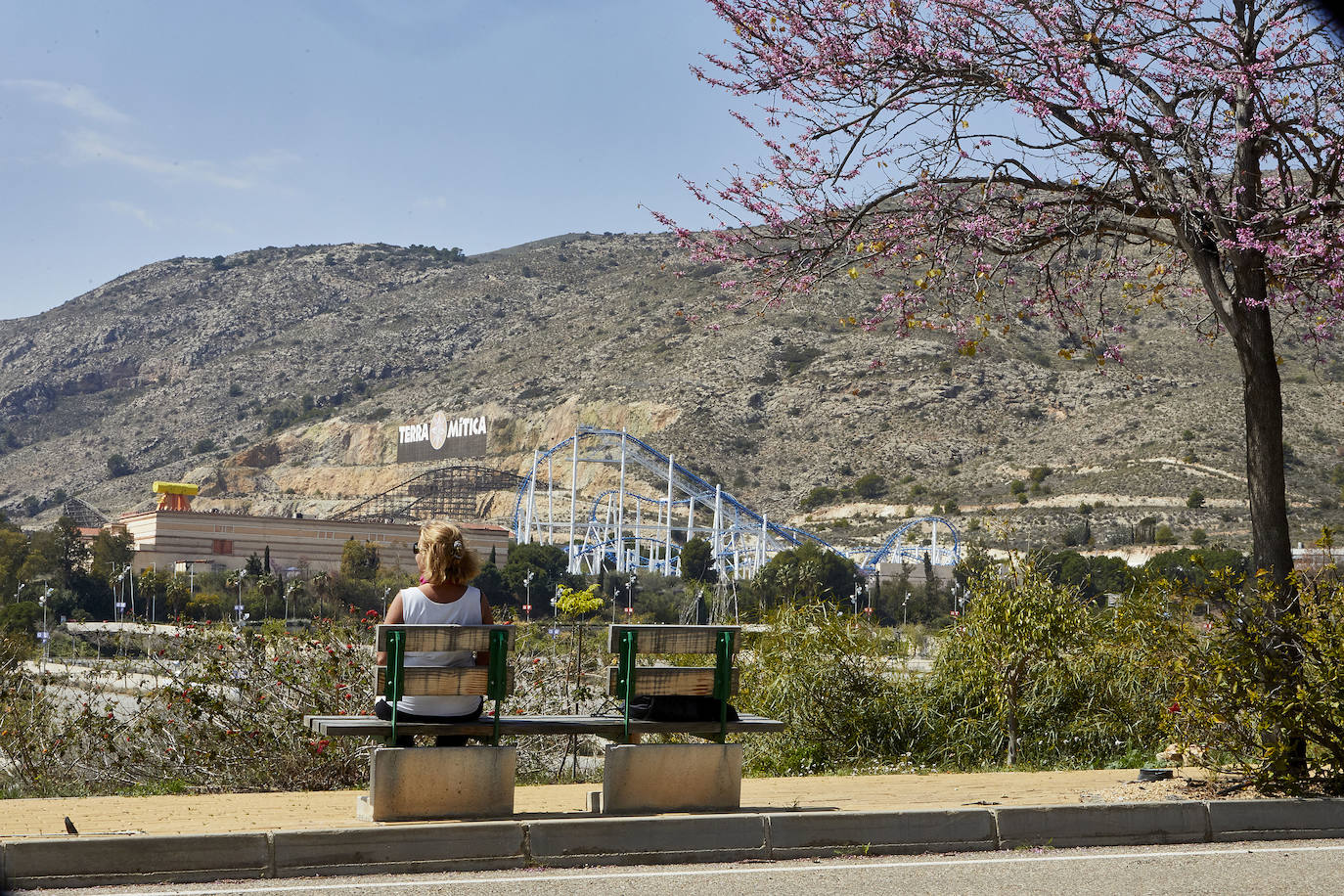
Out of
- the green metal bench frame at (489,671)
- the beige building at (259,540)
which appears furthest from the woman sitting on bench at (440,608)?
the beige building at (259,540)

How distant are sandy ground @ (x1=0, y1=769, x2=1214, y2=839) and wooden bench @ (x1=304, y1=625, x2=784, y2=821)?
1.03 feet

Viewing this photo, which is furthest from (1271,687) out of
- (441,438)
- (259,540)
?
(441,438)

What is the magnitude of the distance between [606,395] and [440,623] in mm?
94313

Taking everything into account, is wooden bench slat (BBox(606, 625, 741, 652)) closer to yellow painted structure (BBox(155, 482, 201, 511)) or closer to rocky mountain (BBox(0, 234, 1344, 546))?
rocky mountain (BBox(0, 234, 1344, 546))

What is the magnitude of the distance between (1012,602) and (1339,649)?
13.4 feet

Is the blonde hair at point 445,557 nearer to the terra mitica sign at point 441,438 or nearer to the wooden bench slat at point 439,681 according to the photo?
the wooden bench slat at point 439,681

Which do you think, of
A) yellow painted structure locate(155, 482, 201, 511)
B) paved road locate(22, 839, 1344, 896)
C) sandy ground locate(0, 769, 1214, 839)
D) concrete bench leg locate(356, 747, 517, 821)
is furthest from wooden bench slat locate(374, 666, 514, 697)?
yellow painted structure locate(155, 482, 201, 511)

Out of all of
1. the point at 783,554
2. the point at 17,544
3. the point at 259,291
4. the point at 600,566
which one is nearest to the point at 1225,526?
the point at 783,554

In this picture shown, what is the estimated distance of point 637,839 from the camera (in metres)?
6.24

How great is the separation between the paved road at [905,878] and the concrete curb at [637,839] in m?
0.11

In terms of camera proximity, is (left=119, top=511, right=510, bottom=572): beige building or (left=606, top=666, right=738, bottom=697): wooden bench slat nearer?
(left=606, top=666, right=738, bottom=697): wooden bench slat

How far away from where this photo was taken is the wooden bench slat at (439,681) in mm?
6406

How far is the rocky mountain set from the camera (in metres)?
71.5

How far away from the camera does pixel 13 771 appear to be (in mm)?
10078
